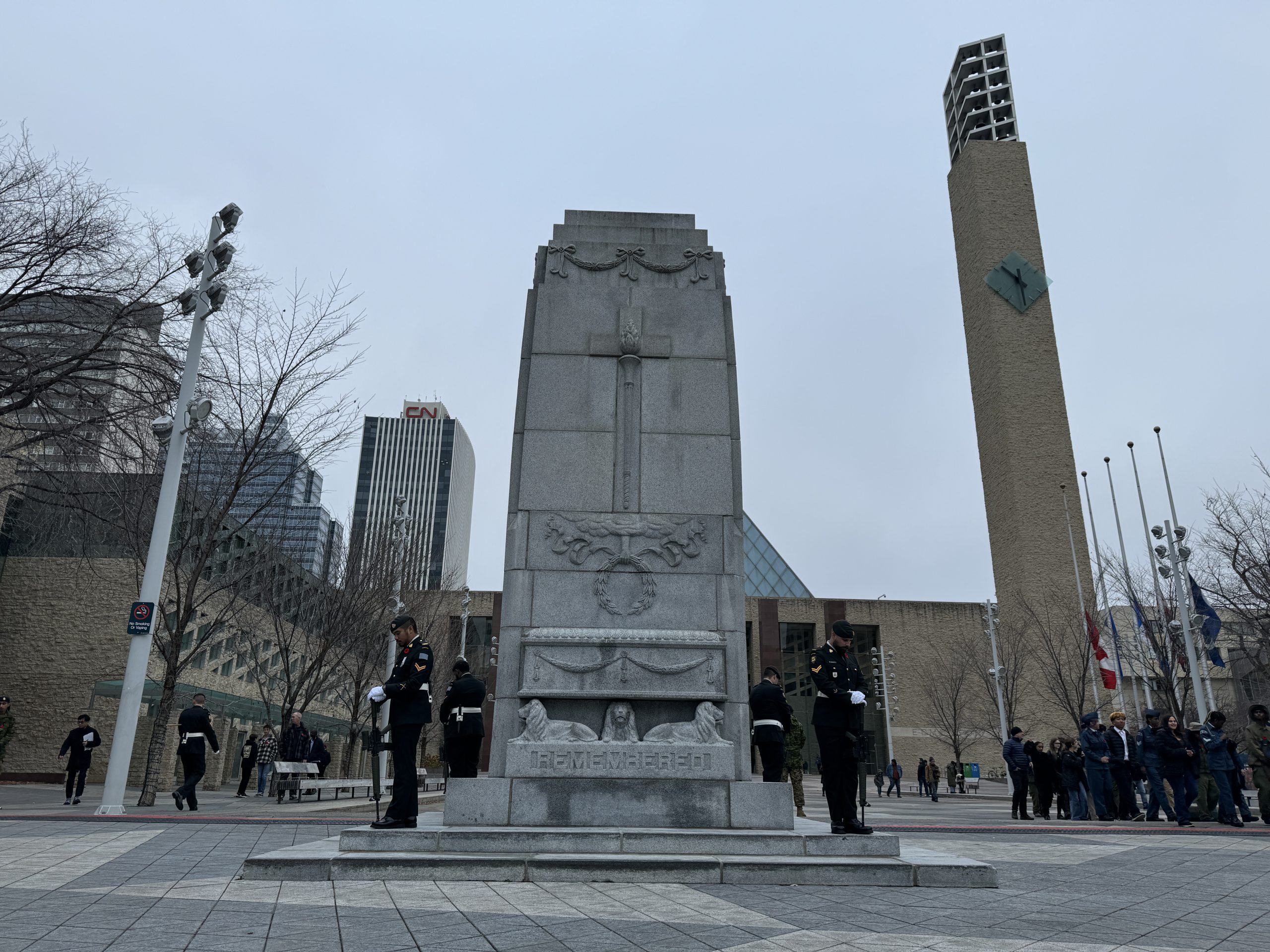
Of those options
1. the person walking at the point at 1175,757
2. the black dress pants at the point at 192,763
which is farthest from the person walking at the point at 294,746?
the person walking at the point at 1175,757

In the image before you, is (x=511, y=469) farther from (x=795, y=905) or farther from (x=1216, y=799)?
(x=1216, y=799)

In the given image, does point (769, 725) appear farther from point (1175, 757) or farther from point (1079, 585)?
point (1079, 585)

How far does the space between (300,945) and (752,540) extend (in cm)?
6559

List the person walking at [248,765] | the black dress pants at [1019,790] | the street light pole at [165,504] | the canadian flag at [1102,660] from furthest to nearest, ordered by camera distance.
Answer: the canadian flag at [1102,660] < the person walking at [248,765] < the black dress pants at [1019,790] < the street light pole at [165,504]

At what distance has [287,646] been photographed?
24.0m

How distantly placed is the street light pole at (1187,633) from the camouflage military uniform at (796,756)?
1264 centimetres

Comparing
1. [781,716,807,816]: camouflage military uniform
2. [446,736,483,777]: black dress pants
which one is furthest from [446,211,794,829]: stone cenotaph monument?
[781,716,807,816]: camouflage military uniform

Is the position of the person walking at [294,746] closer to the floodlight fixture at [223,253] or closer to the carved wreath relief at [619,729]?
the floodlight fixture at [223,253]

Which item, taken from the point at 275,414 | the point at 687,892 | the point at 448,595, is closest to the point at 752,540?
the point at 448,595

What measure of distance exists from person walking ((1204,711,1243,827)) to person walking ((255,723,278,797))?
63.5ft

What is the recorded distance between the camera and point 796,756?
1407 centimetres

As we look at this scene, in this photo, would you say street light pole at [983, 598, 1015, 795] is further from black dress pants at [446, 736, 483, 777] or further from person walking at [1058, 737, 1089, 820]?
black dress pants at [446, 736, 483, 777]

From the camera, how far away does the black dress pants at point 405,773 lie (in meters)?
7.38

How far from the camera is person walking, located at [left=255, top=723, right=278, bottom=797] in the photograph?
2178cm
